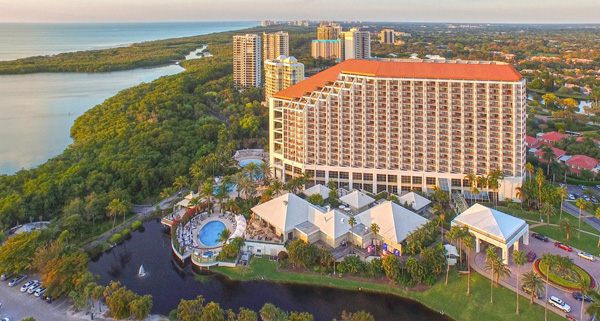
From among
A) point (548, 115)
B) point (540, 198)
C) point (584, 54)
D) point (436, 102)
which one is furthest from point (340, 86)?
point (584, 54)

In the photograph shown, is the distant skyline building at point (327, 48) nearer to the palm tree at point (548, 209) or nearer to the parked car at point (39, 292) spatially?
the palm tree at point (548, 209)

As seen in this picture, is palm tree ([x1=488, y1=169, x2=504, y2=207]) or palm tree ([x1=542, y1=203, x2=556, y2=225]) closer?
palm tree ([x1=542, y1=203, x2=556, y2=225])

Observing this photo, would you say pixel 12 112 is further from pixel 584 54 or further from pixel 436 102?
pixel 584 54

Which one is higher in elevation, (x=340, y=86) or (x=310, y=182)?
(x=340, y=86)

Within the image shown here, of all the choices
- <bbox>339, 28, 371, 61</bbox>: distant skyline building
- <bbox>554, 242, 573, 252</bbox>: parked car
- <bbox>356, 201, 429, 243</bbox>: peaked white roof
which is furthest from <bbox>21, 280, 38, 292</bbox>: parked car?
<bbox>339, 28, 371, 61</bbox>: distant skyline building

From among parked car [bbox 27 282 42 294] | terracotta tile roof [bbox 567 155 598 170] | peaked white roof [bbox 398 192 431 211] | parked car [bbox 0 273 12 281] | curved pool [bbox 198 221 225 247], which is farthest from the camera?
terracotta tile roof [bbox 567 155 598 170]

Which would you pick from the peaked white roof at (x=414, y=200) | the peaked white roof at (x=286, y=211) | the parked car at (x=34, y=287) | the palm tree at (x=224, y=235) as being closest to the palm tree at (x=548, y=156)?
the peaked white roof at (x=414, y=200)

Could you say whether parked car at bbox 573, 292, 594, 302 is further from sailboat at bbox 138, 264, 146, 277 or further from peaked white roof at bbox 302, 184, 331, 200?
sailboat at bbox 138, 264, 146, 277
